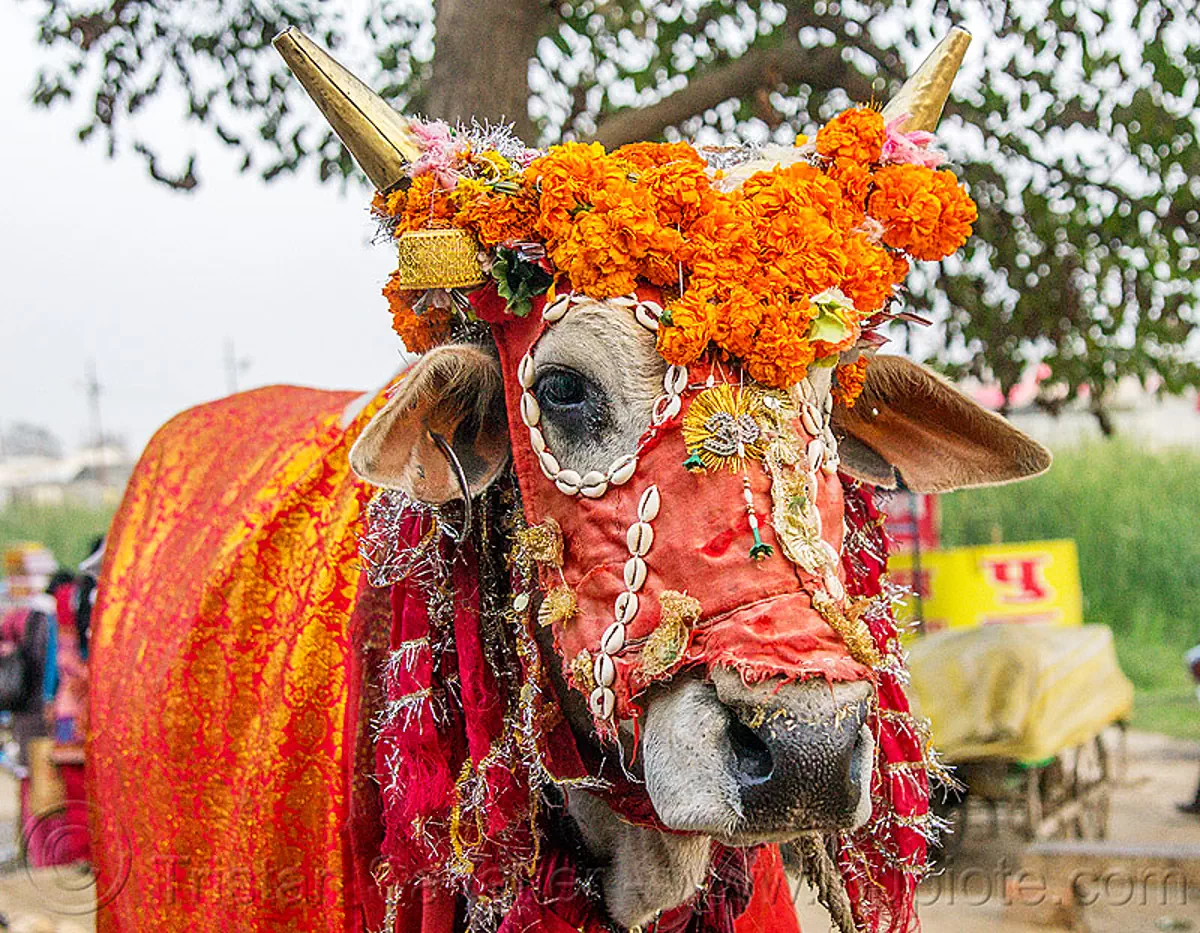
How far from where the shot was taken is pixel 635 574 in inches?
86.2

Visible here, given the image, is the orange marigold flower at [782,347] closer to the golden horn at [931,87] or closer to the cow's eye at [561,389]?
the cow's eye at [561,389]

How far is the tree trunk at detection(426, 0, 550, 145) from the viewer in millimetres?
4949

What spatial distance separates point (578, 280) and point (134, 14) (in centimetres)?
498

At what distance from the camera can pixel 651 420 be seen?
2.25 meters

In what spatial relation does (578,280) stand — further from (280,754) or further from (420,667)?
(280,754)

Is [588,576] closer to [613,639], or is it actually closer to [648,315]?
[613,639]

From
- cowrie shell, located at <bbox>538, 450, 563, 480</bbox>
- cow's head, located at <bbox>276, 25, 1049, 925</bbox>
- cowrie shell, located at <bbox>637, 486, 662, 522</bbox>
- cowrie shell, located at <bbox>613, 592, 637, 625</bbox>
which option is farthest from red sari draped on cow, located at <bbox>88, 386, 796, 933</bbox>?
cowrie shell, located at <bbox>637, 486, 662, 522</bbox>

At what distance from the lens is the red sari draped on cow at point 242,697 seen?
290 centimetres

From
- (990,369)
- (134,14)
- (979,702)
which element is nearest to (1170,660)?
(979,702)

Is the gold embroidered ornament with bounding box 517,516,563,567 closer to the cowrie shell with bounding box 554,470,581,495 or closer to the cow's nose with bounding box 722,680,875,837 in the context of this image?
the cowrie shell with bounding box 554,470,581,495

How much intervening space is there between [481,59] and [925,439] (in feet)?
9.19

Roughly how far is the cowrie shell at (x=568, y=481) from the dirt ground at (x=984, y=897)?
3830 mm

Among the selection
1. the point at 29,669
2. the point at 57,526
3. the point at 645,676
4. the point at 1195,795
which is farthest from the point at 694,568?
the point at 57,526

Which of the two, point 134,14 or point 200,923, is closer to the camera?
point 200,923
